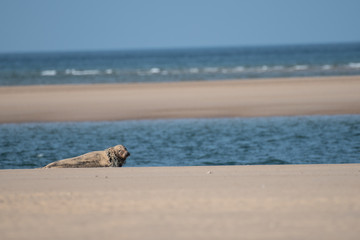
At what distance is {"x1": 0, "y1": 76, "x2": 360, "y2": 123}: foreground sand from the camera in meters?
18.3

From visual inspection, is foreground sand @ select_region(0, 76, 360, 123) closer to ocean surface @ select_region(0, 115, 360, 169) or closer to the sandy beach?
ocean surface @ select_region(0, 115, 360, 169)

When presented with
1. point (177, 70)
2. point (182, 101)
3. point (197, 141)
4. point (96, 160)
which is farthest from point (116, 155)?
point (177, 70)

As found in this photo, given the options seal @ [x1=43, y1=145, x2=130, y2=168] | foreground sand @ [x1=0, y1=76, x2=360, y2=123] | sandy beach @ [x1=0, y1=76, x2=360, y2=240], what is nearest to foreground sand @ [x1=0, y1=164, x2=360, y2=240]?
sandy beach @ [x1=0, y1=76, x2=360, y2=240]

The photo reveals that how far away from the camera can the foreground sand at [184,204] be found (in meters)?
5.20

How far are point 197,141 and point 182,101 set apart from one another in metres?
8.12

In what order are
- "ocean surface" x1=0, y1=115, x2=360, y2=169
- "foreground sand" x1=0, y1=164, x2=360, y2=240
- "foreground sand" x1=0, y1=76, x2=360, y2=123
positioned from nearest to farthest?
"foreground sand" x1=0, y1=164, x2=360, y2=240 → "ocean surface" x1=0, y1=115, x2=360, y2=169 → "foreground sand" x1=0, y1=76, x2=360, y2=123

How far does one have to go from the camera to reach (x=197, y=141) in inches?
525

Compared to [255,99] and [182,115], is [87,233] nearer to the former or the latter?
[182,115]

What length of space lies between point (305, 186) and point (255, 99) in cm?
1437

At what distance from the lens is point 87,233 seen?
5191mm

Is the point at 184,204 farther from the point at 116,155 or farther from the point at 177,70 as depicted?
the point at 177,70

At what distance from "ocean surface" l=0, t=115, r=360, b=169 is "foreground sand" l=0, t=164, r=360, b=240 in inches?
110

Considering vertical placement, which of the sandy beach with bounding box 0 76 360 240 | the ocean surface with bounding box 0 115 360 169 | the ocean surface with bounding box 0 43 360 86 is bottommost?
the ocean surface with bounding box 0 115 360 169

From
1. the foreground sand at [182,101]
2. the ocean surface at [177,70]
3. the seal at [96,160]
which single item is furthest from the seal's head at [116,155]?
the ocean surface at [177,70]
